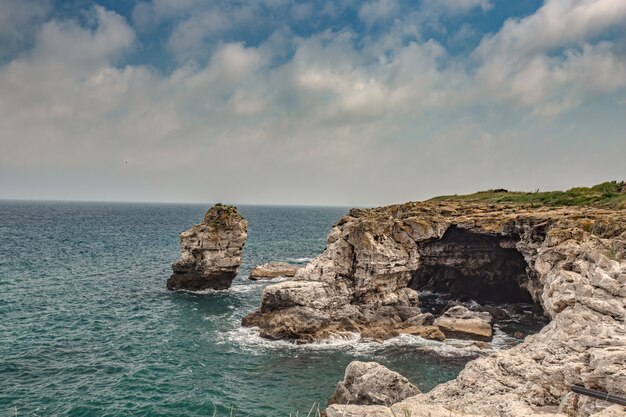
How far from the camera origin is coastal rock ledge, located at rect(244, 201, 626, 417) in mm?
13469

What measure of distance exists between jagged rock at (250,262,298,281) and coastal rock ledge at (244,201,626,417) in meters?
14.6

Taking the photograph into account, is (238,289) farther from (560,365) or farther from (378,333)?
(560,365)

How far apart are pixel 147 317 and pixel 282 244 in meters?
65.2

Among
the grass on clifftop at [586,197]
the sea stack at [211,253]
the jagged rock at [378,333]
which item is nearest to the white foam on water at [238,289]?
the sea stack at [211,253]

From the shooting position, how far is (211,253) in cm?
5494

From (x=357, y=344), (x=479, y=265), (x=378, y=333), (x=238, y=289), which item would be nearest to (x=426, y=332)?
(x=378, y=333)

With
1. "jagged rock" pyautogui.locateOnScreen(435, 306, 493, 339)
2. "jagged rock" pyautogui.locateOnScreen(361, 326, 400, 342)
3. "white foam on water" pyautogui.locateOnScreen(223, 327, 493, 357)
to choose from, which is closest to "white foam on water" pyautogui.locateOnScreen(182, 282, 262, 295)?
"white foam on water" pyautogui.locateOnScreen(223, 327, 493, 357)

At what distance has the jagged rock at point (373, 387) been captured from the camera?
2216 centimetres

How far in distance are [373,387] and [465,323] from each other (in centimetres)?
1999

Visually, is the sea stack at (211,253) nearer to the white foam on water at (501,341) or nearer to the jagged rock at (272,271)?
the jagged rock at (272,271)

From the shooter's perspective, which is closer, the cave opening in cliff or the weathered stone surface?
the weathered stone surface

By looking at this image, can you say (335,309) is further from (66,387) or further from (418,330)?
(66,387)

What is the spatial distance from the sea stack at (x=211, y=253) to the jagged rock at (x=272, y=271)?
9.75 meters

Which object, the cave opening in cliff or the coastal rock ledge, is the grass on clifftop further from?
the cave opening in cliff
